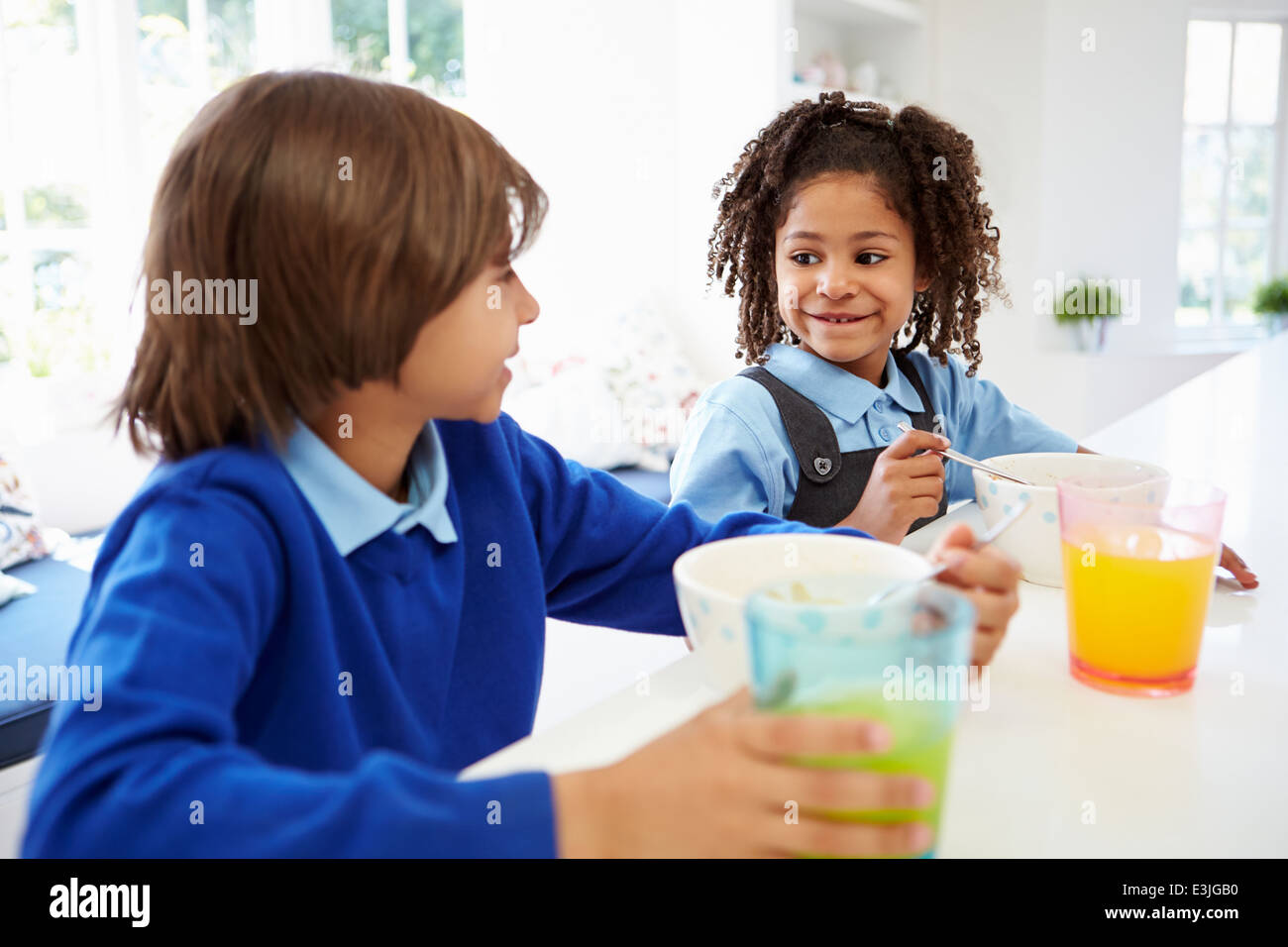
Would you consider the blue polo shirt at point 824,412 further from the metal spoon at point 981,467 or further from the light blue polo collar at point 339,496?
the light blue polo collar at point 339,496

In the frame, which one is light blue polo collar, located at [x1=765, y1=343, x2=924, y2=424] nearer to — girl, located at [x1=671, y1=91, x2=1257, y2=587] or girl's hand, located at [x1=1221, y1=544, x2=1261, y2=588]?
girl, located at [x1=671, y1=91, x2=1257, y2=587]

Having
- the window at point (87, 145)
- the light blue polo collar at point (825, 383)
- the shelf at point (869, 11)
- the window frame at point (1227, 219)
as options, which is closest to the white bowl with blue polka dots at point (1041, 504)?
the light blue polo collar at point (825, 383)

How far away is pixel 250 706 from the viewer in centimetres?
69

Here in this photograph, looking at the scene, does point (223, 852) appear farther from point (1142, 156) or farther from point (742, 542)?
point (1142, 156)

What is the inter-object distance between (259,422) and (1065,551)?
0.54 metres

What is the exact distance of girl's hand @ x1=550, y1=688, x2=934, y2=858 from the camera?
420 mm

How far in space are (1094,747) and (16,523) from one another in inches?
78.2

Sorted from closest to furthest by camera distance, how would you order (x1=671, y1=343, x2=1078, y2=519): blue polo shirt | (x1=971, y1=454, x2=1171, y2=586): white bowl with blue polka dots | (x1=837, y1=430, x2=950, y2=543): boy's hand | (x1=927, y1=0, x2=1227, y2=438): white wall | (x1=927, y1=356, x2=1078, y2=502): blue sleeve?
(x1=971, y1=454, x2=1171, y2=586): white bowl with blue polka dots → (x1=837, y1=430, x2=950, y2=543): boy's hand → (x1=671, y1=343, x2=1078, y2=519): blue polo shirt → (x1=927, y1=356, x2=1078, y2=502): blue sleeve → (x1=927, y1=0, x2=1227, y2=438): white wall

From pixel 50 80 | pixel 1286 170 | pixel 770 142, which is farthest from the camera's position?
pixel 1286 170

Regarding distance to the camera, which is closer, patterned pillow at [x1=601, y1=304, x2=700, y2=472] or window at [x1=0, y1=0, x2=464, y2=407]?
window at [x1=0, y1=0, x2=464, y2=407]

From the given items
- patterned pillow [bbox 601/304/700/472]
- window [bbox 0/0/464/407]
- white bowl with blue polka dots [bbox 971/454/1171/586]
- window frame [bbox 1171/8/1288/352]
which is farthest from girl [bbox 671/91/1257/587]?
window frame [bbox 1171/8/1288/352]

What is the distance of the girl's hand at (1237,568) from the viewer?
0.87 meters

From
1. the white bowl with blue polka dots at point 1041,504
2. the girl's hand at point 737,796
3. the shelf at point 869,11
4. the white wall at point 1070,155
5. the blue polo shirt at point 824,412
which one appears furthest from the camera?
the white wall at point 1070,155
